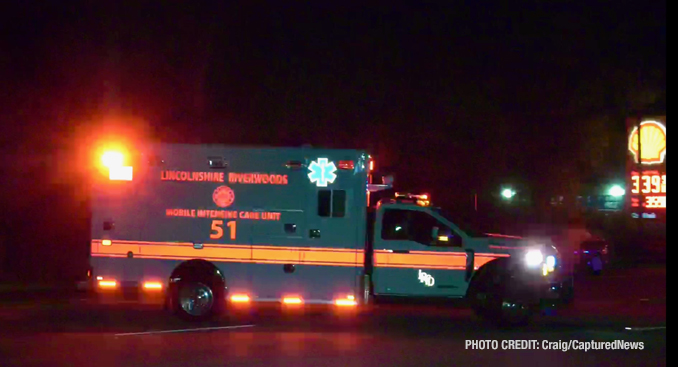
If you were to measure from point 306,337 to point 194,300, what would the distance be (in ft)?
7.35

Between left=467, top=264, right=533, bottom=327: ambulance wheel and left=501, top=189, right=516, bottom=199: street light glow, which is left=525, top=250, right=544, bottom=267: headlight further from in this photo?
left=501, top=189, right=516, bottom=199: street light glow

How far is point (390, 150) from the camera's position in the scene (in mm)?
25906

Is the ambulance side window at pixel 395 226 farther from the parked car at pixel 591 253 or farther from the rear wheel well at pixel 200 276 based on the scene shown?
the parked car at pixel 591 253

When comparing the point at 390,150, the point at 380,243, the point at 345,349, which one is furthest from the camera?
the point at 390,150

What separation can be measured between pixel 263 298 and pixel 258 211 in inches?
54.2

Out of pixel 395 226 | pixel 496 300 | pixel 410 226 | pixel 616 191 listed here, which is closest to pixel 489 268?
pixel 496 300

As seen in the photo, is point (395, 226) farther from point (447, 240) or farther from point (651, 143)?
point (651, 143)

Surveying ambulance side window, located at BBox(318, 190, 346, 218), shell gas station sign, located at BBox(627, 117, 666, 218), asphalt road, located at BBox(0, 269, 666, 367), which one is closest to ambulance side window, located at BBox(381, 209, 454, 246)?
ambulance side window, located at BBox(318, 190, 346, 218)

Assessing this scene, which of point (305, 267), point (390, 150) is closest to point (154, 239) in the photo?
point (305, 267)

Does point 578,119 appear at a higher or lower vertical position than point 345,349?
higher

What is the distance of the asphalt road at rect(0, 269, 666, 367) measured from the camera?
367 inches

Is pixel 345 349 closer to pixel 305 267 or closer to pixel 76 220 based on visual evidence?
pixel 305 267

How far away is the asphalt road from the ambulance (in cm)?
51

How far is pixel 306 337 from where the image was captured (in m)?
10.9
